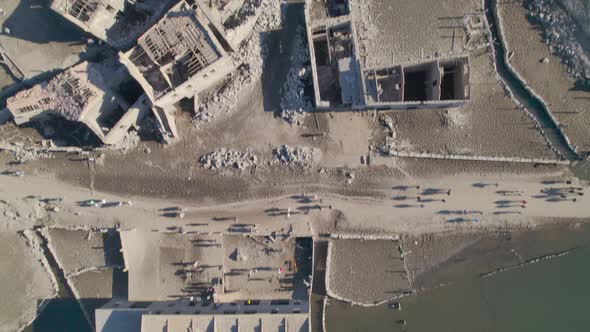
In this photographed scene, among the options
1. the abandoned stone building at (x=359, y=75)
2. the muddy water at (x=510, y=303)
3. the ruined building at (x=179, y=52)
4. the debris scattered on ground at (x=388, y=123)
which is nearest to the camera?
the ruined building at (x=179, y=52)

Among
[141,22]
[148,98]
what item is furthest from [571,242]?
[141,22]

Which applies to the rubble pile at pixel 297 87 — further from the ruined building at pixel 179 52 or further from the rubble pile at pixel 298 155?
the ruined building at pixel 179 52

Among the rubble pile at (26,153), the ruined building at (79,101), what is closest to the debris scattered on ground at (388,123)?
the ruined building at (79,101)

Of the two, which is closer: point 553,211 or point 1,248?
point 553,211

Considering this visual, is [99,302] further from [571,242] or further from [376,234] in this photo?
[571,242]

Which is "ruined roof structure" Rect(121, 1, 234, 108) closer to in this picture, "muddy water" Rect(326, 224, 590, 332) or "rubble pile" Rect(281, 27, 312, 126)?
"rubble pile" Rect(281, 27, 312, 126)

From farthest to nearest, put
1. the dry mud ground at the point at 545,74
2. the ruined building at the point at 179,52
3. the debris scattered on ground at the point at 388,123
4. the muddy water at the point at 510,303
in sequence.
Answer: the muddy water at the point at 510,303
the debris scattered on ground at the point at 388,123
the dry mud ground at the point at 545,74
the ruined building at the point at 179,52

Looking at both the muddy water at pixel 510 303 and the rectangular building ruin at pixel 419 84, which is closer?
the rectangular building ruin at pixel 419 84
